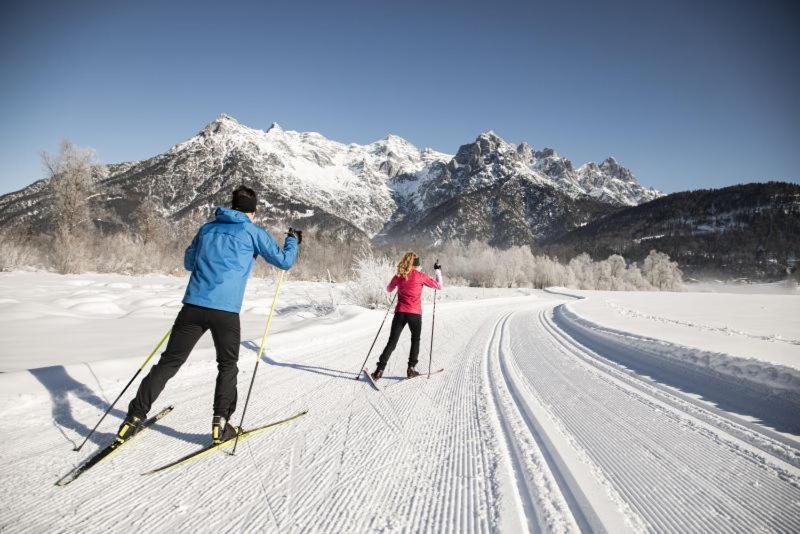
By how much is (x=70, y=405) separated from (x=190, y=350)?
221 cm

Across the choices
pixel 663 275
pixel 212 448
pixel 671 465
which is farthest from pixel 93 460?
pixel 663 275

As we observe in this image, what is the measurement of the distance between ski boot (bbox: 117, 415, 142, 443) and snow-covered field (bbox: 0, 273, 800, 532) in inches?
6.7

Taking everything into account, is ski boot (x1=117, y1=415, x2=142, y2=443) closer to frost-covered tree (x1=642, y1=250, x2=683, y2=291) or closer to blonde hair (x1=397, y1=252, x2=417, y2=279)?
blonde hair (x1=397, y1=252, x2=417, y2=279)

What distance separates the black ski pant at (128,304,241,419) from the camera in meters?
3.09

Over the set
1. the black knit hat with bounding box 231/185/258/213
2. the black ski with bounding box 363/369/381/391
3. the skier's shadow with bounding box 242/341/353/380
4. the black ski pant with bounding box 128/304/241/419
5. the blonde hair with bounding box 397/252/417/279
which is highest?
the black knit hat with bounding box 231/185/258/213

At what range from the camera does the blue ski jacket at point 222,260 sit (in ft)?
10.5

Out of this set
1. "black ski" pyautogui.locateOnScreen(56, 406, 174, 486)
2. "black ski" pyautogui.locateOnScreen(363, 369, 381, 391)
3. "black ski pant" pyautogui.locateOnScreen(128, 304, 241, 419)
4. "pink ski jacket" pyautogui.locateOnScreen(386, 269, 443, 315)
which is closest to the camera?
"black ski" pyautogui.locateOnScreen(56, 406, 174, 486)

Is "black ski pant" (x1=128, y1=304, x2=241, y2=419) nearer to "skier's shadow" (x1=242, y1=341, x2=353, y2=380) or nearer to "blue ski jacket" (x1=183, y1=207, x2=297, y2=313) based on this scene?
"blue ski jacket" (x1=183, y1=207, x2=297, y2=313)

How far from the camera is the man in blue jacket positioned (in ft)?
10.3

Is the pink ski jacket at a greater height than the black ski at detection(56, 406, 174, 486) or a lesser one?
greater

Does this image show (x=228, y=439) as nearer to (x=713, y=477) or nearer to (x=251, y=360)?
(x=251, y=360)

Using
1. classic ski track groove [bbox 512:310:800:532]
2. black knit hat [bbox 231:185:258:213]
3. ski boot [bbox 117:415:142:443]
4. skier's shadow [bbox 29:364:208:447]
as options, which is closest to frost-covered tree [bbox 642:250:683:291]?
classic ski track groove [bbox 512:310:800:532]

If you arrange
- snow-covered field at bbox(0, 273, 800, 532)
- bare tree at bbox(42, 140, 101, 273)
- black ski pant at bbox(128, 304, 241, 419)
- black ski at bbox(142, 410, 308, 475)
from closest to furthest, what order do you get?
snow-covered field at bbox(0, 273, 800, 532), black ski at bbox(142, 410, 308, 475), black ski pant at bbox(128, 304, 241, 419), bare tree at bbox(42, 140, 101, 273)

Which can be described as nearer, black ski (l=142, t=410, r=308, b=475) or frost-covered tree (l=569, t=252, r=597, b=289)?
black ski (l=142, t=410, r=308, b=475)
